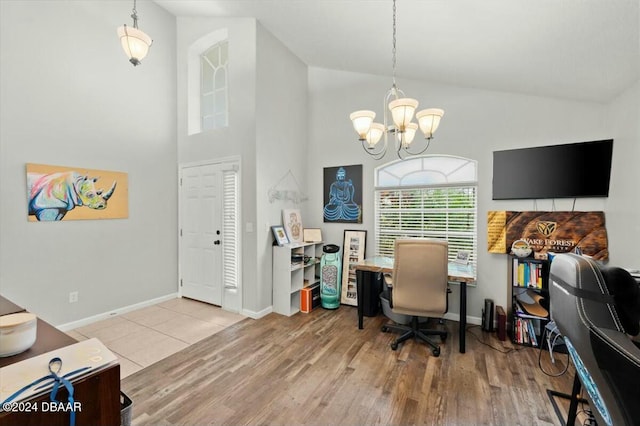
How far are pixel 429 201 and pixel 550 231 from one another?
134 centimetres

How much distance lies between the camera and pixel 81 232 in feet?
11.1

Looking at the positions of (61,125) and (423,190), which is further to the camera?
(423,190)

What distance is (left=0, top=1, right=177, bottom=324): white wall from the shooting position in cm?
289

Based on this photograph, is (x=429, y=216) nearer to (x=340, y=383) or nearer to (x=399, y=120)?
(x=399, y=120)

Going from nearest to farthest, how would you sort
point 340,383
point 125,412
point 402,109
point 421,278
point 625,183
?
1. point 125,412
2. point 402,109
3. point 340,383
4. point 625,183
5. point 421,278

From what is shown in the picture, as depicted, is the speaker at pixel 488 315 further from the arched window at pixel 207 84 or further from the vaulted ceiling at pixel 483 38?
the arched window at pixel 207 84

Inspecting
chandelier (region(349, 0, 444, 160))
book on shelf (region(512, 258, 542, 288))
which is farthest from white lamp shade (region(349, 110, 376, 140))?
book on shelf (region(512, 258, 542, 288))

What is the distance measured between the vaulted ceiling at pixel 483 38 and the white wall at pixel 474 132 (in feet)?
0.72

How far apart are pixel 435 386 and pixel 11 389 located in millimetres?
2550

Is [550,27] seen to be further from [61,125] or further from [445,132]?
[61,125]

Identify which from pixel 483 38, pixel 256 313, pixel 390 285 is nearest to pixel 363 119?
pixel 483 38

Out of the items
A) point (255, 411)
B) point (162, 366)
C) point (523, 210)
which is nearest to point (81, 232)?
point (162, 366)

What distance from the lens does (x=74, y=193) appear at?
3309 millimetres

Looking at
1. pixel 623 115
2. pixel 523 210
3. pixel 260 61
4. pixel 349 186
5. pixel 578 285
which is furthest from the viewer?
pixel 349 186
